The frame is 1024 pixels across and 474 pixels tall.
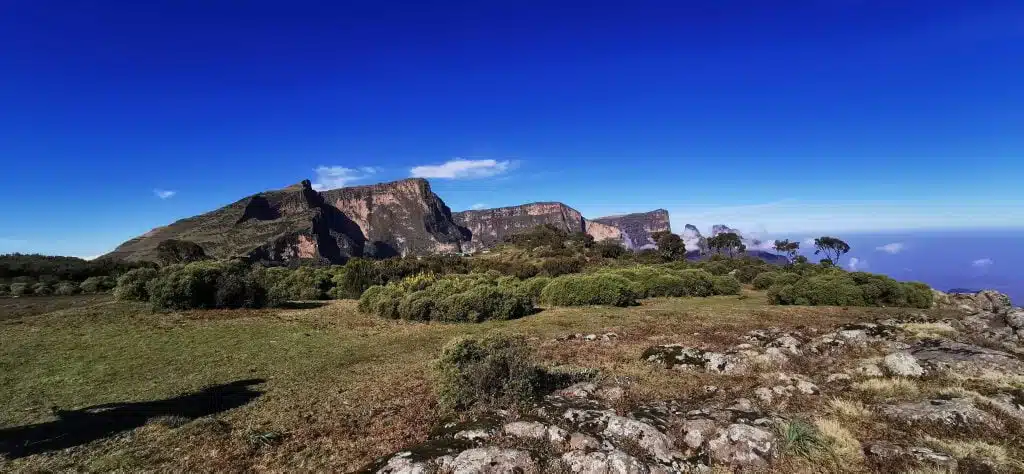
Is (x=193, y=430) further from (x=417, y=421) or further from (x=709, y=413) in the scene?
(x=709, y=413)

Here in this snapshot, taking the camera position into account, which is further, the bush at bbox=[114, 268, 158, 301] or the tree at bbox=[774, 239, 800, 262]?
the tree at bbox=[774, 239, 800, 262]

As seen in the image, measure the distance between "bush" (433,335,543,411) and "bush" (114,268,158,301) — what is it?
2723 centimetres

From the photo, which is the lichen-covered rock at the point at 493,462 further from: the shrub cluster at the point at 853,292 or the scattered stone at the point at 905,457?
the shrub cluster at the point at 853,292

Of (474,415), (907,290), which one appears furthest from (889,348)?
(907,290)

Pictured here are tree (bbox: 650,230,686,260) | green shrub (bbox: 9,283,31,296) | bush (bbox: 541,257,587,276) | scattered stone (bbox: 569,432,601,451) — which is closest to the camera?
scattered stone (bbox: 569,432,601,451)

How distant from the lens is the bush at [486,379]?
9.39m

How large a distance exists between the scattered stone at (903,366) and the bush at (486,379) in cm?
881

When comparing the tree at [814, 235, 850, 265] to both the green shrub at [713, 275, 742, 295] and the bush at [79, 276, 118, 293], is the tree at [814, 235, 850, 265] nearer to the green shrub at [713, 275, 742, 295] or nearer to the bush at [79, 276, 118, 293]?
the green shrub at [713, 275, 742, 295]

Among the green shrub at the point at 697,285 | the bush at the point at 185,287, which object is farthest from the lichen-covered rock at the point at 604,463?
the green shrub at the point at 697,285

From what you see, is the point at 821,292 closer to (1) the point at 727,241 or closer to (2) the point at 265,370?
(2) the point at 265,370

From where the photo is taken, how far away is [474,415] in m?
8.83

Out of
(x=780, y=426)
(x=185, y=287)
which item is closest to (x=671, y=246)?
(x=185, y=287)

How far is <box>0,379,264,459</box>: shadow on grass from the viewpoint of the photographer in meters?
8.41

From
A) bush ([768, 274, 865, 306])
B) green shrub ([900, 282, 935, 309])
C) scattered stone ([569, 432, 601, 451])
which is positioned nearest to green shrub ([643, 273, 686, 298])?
bush ([768, 274, 865, 306])
